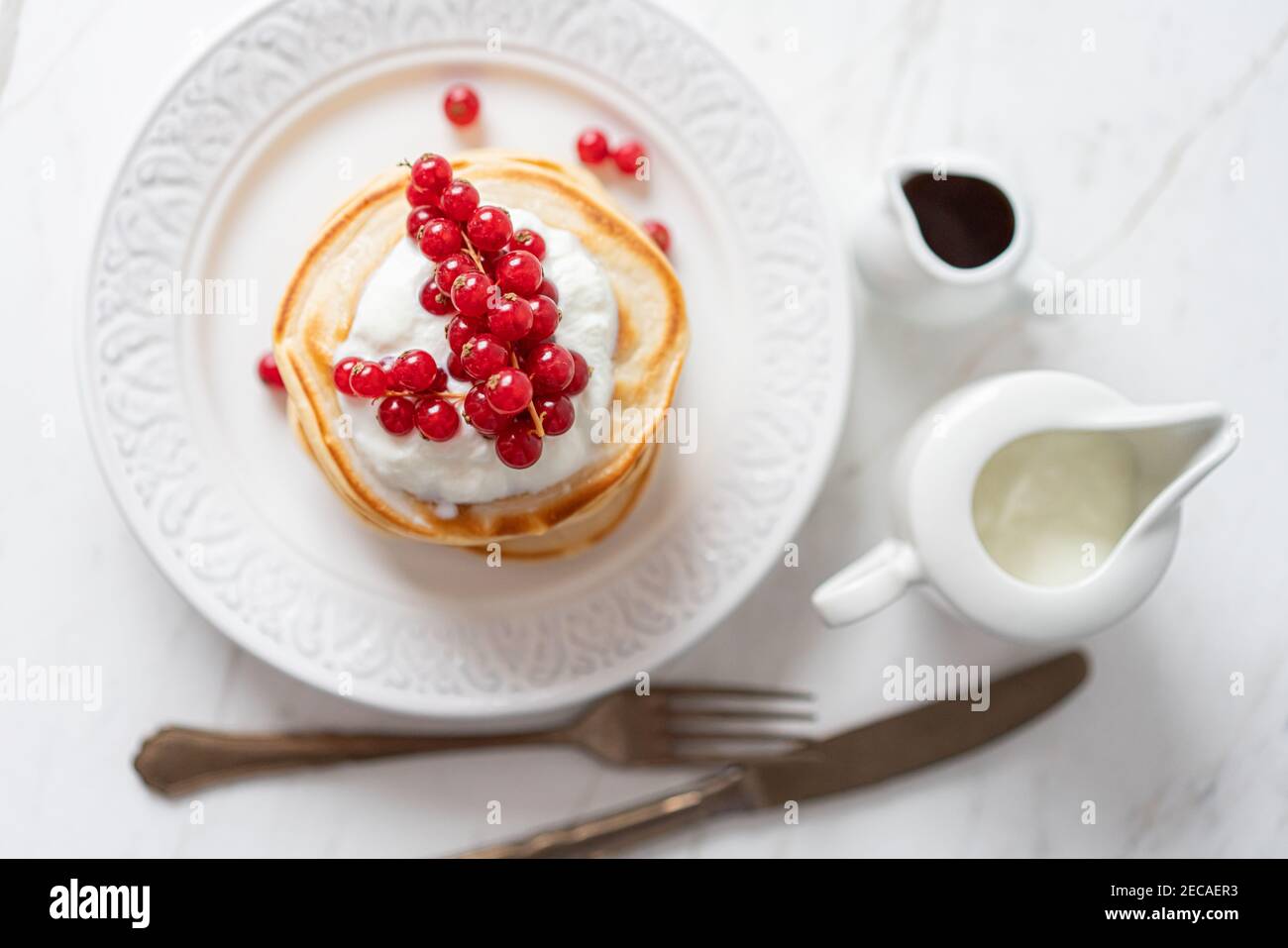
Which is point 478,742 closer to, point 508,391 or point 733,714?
point 733,714

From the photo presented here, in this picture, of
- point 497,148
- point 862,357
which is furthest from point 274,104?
point 862,357

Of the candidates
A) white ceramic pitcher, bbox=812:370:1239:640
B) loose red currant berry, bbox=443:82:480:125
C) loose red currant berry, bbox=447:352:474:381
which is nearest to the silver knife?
white ceramic pitcher, bbox=812:370:1239:640

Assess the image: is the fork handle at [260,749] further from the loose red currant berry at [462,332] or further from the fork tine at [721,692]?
the loose red currant berry at [462,332]

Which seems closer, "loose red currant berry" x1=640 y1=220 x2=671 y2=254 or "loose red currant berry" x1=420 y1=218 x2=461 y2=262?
"loose red currant berry" x1=420 y1=218 x2=461 y2=262

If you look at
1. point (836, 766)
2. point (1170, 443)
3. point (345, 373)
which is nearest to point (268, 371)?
point (345, 373)

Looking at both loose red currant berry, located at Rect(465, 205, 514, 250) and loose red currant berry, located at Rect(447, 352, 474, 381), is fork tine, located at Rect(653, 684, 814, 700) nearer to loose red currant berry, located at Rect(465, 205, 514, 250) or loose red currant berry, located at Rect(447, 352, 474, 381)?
loose red currant berry, located at Rect(447, 352, 474, 381)

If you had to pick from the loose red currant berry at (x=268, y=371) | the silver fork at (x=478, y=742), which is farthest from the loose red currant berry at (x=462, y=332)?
the silver fork at (x=478, y=742)
